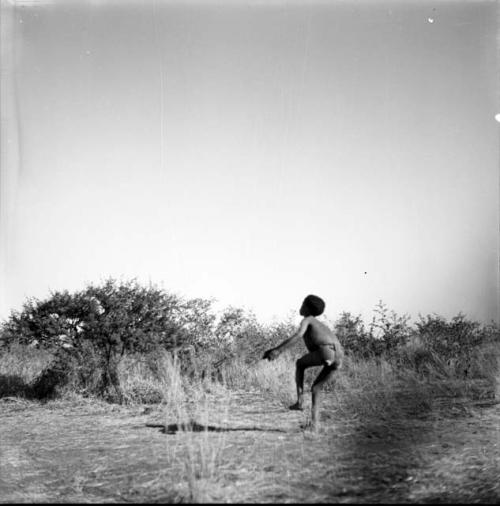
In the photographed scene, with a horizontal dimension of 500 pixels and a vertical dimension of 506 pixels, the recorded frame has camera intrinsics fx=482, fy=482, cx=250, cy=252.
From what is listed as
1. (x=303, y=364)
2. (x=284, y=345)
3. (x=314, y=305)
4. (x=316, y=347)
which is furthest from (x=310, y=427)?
(x=314, y=305)

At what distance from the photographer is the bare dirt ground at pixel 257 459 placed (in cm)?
402

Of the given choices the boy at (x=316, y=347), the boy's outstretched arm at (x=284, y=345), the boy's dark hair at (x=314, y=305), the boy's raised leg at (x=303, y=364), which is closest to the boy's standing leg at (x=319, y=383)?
the boy at (x=316, y=347)

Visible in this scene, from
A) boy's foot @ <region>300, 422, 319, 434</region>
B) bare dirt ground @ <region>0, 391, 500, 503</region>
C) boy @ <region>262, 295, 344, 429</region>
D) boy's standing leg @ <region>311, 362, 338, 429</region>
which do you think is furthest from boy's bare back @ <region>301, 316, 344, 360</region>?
bare dirt ground @ <region>0, 391, 500, 503</region>

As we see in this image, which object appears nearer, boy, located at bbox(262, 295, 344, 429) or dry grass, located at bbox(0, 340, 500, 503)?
dry grass, located at bbox(0, 340, 500, 503)

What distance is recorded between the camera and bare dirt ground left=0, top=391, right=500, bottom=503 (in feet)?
13.2

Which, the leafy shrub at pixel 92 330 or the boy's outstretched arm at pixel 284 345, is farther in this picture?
the leafy shrub at pixel 92 330

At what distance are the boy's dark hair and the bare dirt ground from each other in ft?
4.90

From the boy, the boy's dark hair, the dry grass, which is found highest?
the boy's dark hair

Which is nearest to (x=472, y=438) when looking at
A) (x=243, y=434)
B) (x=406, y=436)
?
(x=406, y=436)

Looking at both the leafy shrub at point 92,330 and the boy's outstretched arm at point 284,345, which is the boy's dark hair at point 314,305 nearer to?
the boy's outstretched arm at point 284,345

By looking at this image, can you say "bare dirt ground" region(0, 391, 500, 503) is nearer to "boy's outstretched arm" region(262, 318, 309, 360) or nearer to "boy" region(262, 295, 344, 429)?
"boy" region(262, 295, 344, 429)

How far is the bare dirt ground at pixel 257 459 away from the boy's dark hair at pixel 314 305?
4.90 ft

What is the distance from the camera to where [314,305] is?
6.02m

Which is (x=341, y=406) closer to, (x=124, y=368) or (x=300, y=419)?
(x=300, y=419)
